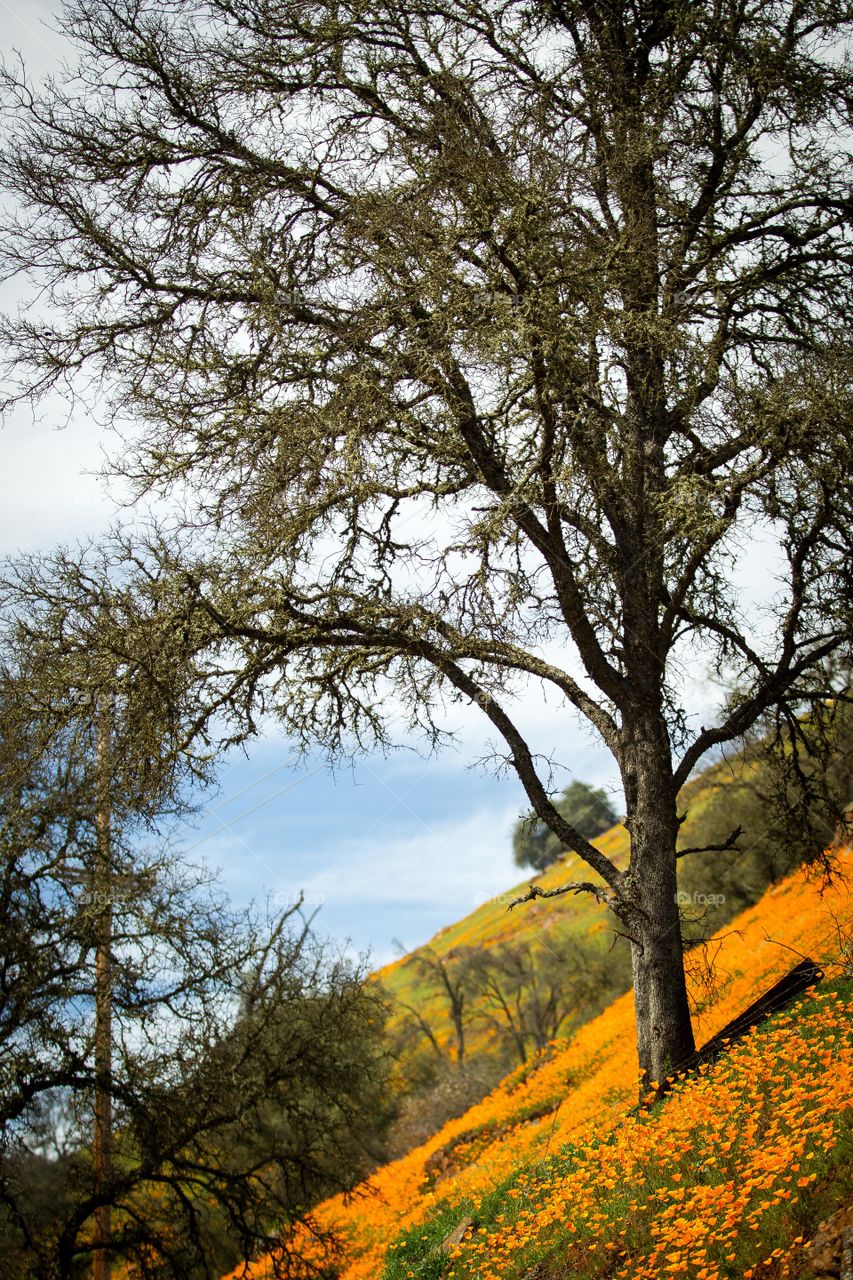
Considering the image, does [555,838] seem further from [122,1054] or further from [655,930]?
[655,930]

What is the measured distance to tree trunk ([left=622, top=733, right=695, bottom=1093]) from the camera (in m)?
8.24

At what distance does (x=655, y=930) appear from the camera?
828 centimetres

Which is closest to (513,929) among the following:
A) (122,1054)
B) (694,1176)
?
(122,1054)

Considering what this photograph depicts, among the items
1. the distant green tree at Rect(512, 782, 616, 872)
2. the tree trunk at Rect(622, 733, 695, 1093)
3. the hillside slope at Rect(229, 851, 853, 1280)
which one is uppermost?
the distant green tree at Rect(512, 782, 616, 872)

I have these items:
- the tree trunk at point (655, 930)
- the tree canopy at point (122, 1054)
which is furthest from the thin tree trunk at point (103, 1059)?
the tree trunk at point (655, 930)

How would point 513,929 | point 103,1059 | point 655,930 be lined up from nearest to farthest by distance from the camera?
point 655,930, point 103,1059, point 513,929

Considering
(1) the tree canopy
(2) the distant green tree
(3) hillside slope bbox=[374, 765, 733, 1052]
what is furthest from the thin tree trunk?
(2) the distant green tree

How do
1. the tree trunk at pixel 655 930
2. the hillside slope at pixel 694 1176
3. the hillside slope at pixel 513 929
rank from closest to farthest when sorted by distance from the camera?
the hillside slope at pixel 694 1176, the tree trunk at pixel 655 930, the hillside slope at pixel 513 929

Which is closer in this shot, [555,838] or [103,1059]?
[103,1059]

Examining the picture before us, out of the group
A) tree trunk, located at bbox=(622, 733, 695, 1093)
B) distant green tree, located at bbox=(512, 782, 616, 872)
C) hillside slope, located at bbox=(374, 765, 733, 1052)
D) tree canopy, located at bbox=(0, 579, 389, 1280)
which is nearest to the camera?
tree trunk, located at bbox=(622, 733, 695, 1093)

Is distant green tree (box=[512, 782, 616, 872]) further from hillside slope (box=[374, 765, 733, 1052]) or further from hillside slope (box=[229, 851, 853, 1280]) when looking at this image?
hillside slope (box=[229, 851, 853, 1280])

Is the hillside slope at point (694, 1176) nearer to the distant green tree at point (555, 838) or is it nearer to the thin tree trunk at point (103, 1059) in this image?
the thin tree trunk at point (103, 1059)

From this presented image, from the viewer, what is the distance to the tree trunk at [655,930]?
824cm

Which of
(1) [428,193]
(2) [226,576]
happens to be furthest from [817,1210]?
(1) [428,193]
